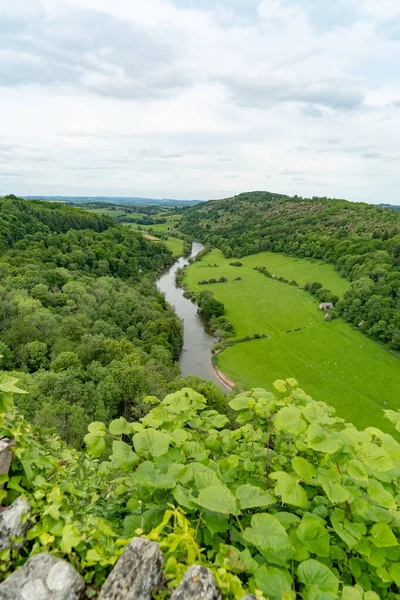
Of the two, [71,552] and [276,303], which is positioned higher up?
[71,552]

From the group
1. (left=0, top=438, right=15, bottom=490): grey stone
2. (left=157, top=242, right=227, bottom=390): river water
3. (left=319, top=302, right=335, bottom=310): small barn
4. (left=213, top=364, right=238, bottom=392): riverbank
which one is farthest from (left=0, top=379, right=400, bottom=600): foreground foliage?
(left=319, top=302, right=335, bottom=310): small barn

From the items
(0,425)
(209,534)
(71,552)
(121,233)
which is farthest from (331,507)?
(121,233)

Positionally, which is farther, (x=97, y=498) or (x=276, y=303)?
(x=276, y=303)

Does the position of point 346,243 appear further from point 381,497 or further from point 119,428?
point 119,428

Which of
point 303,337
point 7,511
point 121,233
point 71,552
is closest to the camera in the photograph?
point 71,552

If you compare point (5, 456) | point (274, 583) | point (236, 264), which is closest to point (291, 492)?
point (274, 583)

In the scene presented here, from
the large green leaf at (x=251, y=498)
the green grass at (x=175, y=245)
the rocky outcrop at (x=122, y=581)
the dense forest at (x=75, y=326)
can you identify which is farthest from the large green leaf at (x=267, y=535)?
the green grass at (x=175, y=245)

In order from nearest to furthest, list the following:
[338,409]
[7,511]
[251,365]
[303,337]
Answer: [7,511]
[338,409]
[251,365]
[303,337]

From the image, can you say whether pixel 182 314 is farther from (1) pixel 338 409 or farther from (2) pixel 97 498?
(2) pixel 97 498
